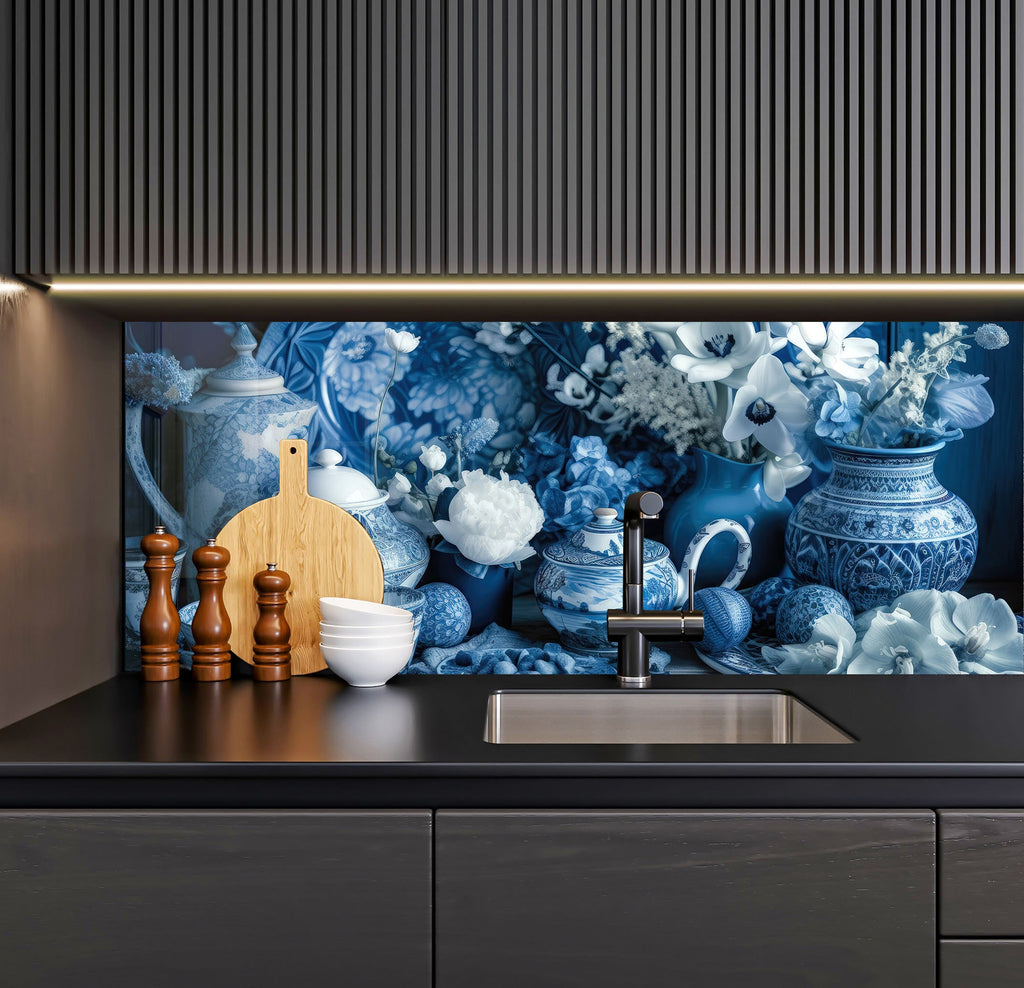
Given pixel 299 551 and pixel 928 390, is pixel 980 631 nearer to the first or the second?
pixel 928 390

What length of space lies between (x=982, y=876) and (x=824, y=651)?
71cm

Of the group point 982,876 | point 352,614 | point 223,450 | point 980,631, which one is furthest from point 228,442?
point 980,631

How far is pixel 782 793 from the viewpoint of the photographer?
1.07 meters

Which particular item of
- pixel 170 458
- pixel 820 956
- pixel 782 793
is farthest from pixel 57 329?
pixel 820 956

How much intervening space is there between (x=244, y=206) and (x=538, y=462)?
29.7 inches

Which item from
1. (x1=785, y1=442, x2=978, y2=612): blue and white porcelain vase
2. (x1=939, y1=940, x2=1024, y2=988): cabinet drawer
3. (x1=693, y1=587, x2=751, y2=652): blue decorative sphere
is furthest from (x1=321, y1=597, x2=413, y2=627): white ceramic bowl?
(x1=939, y1=940, x2=1024, y2=988): cabinet drawer

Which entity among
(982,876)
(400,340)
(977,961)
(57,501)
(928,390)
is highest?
(400,340)

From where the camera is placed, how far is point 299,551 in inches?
66.9

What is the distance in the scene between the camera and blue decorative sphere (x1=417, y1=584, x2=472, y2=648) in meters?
1.76

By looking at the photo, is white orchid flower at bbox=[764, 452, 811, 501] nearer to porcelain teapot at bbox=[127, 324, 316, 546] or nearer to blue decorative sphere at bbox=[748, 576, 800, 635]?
blue decorative sphere at bbox=[748, 576, 800, 635]

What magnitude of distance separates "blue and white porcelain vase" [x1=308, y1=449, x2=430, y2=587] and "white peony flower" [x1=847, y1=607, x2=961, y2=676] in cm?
92

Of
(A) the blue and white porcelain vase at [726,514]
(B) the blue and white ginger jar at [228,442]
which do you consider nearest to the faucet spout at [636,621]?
(A) the blue and white porcelain vase at [726,514]

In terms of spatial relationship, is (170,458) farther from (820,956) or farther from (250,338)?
(820,956)

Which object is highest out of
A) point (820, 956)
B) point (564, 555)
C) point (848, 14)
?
point (848, 14)
